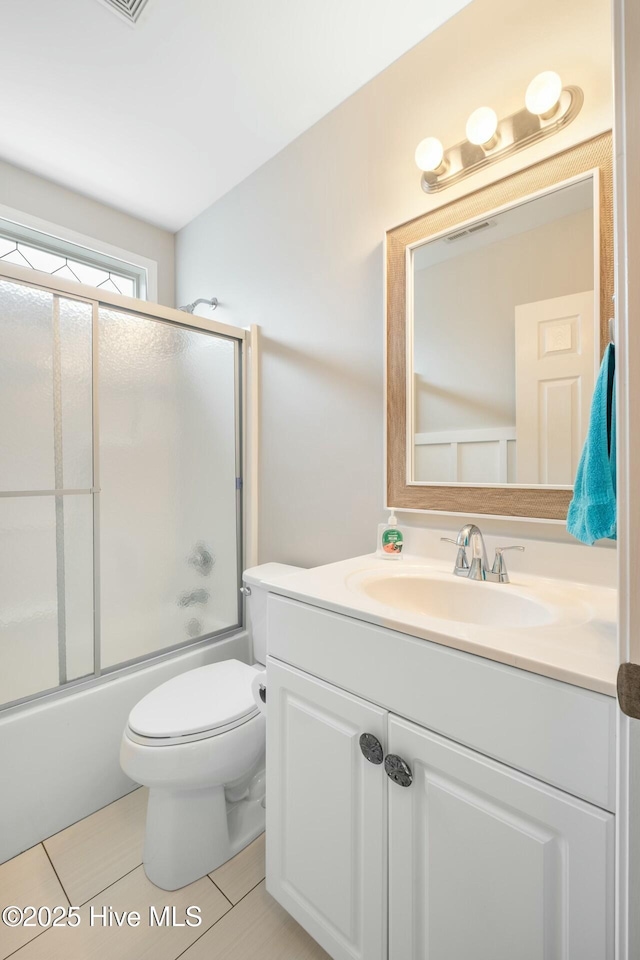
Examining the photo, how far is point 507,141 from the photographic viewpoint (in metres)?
1.11

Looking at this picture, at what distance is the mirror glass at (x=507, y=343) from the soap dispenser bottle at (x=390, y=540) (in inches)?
6.3

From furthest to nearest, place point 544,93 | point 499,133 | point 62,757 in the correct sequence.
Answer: point 62,757 → point 499,133 → point 544,93

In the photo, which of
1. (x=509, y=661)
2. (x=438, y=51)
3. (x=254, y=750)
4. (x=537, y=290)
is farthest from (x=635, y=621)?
(x=438, y=51)

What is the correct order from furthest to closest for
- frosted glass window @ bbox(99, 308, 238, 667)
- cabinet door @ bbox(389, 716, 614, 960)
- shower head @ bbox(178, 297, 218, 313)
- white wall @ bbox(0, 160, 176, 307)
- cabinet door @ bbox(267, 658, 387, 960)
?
shower head @ bbox(178, 297, 218, 313)
white wall @ bbox(0, 160, 176, 307)
frosted glass window @ bbox(99, 308, 238, 667)
cabinet door @ bbox(267, 658, 387, 960)
cabinet door @ bbox(389, 716, 614, 960)

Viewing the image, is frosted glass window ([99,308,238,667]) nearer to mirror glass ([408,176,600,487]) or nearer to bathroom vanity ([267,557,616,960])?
bathroom vanity ([267,557,616,960])

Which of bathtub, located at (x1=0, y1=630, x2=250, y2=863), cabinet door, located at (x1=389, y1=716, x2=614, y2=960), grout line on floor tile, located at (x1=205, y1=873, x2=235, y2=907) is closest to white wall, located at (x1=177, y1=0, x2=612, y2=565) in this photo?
cabinet door, located at (x1=389, y1=716, x2=614, y2=960)

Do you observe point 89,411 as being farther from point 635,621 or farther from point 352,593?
point 635,621

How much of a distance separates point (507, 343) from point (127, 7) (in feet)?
4.64

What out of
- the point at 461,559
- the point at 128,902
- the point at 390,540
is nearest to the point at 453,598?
the point at 461,559

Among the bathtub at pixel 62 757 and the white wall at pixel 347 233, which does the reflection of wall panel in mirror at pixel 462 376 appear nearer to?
the white wall at pixel 347 233

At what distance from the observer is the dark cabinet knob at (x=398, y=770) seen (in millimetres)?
749

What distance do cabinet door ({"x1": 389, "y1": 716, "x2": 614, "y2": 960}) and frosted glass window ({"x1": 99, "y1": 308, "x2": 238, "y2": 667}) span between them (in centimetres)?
121

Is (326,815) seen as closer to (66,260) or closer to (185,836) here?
(185,836)

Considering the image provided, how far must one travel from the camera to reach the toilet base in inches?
45.6
